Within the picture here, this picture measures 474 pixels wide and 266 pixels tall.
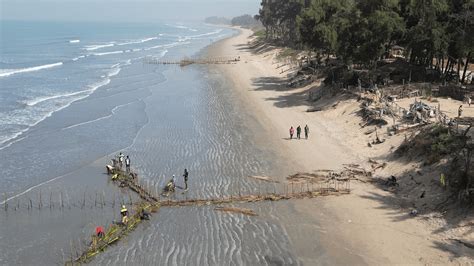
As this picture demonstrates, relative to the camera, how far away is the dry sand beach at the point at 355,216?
73.9ft

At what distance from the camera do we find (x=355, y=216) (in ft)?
87.0

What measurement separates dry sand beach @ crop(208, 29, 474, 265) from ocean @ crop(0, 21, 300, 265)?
171cm

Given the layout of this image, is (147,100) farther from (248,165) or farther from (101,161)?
(248,165)

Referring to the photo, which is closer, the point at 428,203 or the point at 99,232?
the point at 99,232

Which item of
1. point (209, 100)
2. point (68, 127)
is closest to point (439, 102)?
point (209, 100)

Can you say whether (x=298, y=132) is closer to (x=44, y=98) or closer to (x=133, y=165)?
(x=133, y=165)

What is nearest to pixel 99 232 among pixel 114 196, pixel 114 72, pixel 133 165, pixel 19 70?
pixel 114 196

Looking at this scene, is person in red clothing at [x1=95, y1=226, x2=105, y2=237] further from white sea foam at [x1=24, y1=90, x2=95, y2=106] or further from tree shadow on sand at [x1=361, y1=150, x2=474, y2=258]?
white sea foam at [x1=24, y1=90, x2=95, y2=106]

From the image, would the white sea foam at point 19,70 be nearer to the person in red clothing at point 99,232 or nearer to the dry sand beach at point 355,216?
the dry sand beach at point 355,216

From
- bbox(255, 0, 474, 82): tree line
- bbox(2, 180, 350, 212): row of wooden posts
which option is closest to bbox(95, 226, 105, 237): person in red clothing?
bbox(2, 180, 350, 212): row of wooden posts

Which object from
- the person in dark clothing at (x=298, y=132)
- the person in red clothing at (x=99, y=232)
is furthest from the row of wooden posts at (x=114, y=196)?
the person in dark clothing at (x=298, y=132)

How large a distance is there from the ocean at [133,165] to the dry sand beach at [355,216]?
1.71m

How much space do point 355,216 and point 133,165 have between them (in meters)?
17.5

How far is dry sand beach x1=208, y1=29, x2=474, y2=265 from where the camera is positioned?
73.9 ft
